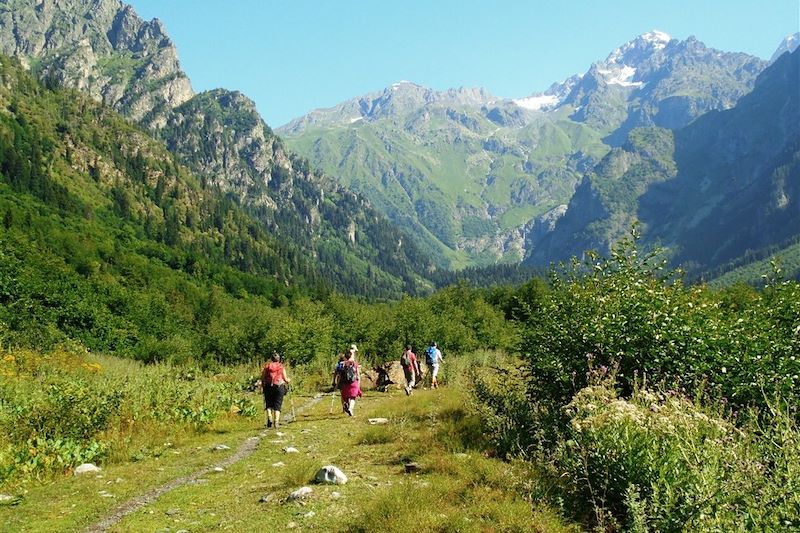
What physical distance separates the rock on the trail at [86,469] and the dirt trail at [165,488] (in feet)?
7.32

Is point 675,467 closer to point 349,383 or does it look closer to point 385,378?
point 349,383

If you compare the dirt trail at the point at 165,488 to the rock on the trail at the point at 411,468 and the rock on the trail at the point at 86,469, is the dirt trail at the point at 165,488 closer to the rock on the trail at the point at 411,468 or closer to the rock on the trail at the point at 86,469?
the rock on the trail at the point at 86,469

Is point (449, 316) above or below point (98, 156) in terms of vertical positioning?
below

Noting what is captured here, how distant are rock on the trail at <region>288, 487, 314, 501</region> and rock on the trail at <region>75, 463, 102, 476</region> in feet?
18.5

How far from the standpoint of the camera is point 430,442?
12547 millimetres

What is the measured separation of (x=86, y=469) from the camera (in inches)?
475

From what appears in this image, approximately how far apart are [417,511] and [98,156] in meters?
216

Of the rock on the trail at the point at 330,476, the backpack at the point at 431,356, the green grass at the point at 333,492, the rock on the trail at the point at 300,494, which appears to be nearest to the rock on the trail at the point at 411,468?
the green grass at the point at 333,492

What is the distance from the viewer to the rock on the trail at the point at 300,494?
30.3 feet

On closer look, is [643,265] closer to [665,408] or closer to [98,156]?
[665,408]

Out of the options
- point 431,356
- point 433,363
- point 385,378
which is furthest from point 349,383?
point 385,378

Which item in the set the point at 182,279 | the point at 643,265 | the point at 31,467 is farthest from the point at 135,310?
the point at 643,265

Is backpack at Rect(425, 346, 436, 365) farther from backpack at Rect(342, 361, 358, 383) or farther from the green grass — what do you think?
the green grass

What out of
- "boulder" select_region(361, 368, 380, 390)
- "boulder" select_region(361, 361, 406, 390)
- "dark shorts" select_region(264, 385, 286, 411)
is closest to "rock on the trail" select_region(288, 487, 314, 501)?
"dark shorts" select_region(264, 385, 286, 411)
